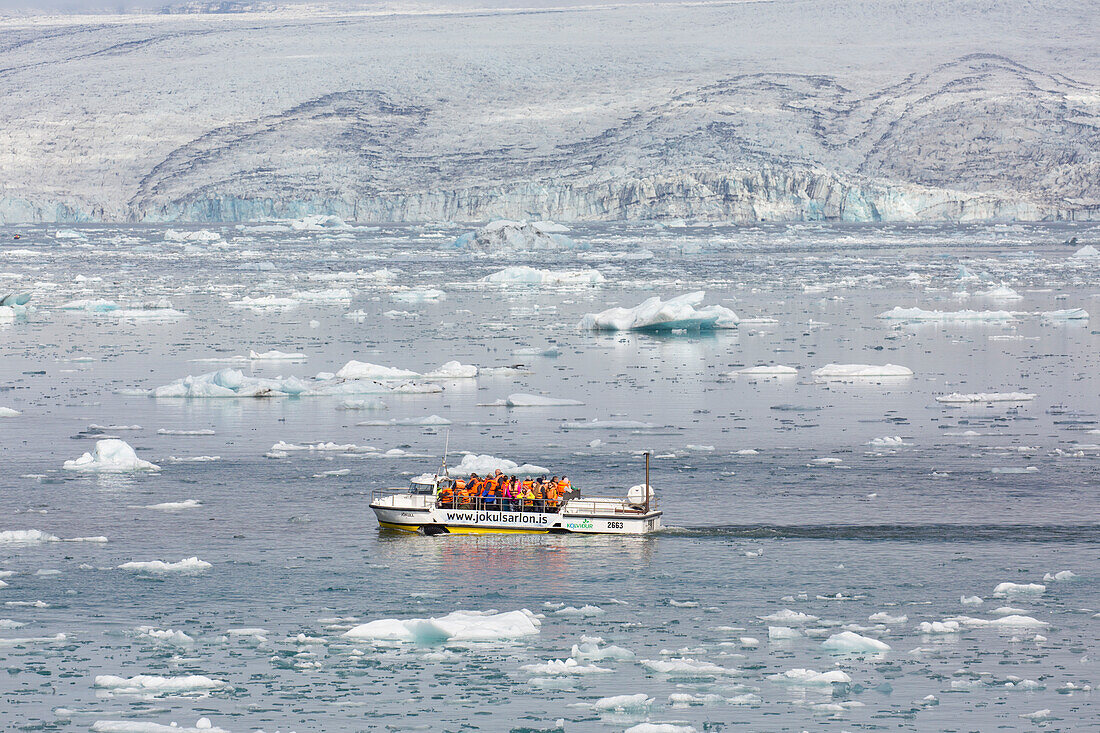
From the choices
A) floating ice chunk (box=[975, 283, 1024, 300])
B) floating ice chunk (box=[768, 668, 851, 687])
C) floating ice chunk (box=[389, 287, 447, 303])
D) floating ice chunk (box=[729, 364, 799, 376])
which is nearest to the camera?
floating ice chunk (box=[768, 668, 851, 687])

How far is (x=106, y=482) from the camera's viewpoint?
1703cm

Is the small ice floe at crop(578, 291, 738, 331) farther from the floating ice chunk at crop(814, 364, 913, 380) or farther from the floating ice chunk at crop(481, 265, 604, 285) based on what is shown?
the floating ice chunk at crop(481, 265, 604, 285)

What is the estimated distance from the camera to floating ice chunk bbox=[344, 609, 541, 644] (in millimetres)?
11211

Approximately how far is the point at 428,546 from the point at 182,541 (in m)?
2.28

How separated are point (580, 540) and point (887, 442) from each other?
6076 millimetres

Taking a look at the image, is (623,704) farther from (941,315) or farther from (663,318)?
(941,315)

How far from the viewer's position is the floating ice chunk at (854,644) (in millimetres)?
10914

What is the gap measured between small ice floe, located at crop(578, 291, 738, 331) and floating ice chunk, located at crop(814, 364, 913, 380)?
713cm

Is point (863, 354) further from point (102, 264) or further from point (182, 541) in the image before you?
point (102, 264)

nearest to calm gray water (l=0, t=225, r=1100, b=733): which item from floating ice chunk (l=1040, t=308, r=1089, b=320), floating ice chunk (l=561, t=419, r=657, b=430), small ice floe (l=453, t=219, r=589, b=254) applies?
floating ice chunk (l=561, t=419, r=657, b=430)

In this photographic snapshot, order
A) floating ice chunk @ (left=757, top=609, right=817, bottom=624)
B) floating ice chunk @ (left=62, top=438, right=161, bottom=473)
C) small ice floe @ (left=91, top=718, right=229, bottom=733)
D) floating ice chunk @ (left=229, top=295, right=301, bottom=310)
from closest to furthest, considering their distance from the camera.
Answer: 1. small ice floe @ (left=91, top=718, right=229, bottom=733)
2. floating ice chunk @ (left=757, top=609, right=817, bottom=624)
3. floating ice chunk @ (left=62, top=438, right=161, bottom=473)
4. floating ice chunk @ (left=229, top=295, right=301, bottom=310)

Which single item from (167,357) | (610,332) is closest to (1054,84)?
(610,332)

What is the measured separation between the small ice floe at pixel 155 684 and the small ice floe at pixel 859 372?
16.9 m

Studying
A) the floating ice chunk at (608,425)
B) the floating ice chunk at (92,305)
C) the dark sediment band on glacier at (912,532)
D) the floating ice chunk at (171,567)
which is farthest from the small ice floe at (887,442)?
the floating ice chunk at (92,305)
